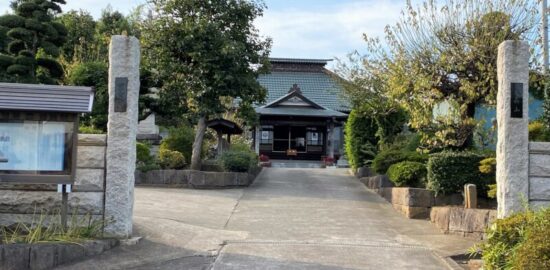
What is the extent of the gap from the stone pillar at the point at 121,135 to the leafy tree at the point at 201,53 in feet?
25.8

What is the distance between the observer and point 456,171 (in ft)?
36.3

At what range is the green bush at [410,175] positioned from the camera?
41.8ft

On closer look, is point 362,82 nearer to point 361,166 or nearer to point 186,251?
point 361,166

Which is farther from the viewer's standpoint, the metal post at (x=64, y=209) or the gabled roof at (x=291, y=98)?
the gabled roof at (x=291, y=98)

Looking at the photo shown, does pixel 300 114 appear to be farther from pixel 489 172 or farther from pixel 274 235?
pixel 274 235

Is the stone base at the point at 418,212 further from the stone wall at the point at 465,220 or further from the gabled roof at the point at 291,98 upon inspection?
the gabled roof at the point at 291,98

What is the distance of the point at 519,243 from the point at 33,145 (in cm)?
648

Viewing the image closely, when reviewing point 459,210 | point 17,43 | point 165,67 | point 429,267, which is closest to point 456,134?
point 459,210

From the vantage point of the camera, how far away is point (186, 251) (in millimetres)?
8266

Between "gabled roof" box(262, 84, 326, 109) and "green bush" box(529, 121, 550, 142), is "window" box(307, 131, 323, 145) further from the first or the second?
"green bush" box(529, 121, 550, 142)

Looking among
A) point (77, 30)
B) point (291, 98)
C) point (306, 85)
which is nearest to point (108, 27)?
point (77, 30)

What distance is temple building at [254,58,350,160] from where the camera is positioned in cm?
3281

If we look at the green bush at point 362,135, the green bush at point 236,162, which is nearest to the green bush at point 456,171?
the green bush at point 236,162

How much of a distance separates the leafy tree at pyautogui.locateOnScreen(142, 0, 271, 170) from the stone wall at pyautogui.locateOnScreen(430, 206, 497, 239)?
8351 millimetres
